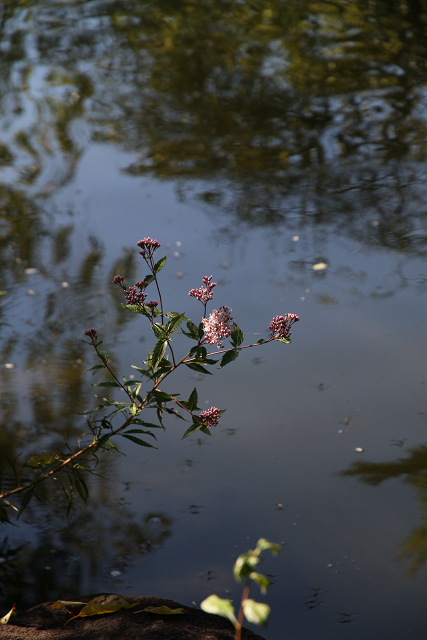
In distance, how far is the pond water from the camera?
200cm

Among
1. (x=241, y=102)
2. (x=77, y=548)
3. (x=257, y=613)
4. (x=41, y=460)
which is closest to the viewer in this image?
(x=257, y=613)

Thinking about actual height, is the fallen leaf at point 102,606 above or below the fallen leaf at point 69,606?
above

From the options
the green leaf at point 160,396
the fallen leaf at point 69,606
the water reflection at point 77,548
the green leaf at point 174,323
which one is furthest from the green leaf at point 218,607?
the water reflection at point 77,548

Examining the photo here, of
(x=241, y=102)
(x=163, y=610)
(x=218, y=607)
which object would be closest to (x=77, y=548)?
(x=163, y=610)

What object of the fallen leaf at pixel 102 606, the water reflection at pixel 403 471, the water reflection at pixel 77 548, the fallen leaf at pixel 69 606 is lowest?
the water reflection at pixel 403 471

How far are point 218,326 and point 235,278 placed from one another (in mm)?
2239

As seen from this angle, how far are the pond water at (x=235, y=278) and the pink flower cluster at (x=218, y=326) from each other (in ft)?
3.04

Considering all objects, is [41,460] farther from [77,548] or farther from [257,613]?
[257,613]

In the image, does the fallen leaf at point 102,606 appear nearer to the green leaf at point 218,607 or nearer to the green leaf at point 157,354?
the green leaf at point 157,354

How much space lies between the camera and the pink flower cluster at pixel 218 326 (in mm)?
1500

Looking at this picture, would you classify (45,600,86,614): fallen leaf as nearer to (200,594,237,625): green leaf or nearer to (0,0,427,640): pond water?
(0,0,427,640): pond water

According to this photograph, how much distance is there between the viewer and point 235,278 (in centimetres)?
372

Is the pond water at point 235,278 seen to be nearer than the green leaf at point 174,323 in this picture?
No

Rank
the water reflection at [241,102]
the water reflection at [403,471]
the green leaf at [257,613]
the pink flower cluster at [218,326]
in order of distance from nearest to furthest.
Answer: the green leaf at [257,613] → the pink flower cluster at [218,326] → the water reflection at [403,471] → the water reflection at [241,102]
